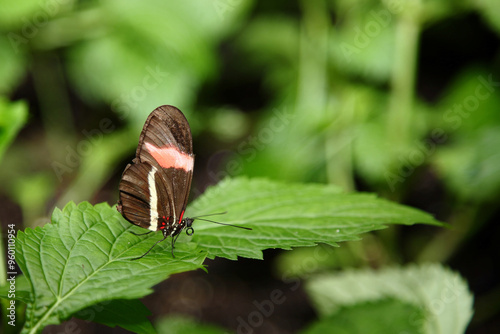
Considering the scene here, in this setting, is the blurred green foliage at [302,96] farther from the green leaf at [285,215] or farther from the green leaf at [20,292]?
the green leaf at [20,292]

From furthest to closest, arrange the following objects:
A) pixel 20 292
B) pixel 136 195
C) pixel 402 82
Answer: pixel 402 82 < pixel 136 195 < pixel 20 292

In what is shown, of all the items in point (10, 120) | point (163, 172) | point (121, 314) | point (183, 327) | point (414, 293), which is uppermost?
point (10, 120)

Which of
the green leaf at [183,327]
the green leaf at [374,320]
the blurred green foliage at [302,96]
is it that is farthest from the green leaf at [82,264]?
the blurred green foliage at [302,96]

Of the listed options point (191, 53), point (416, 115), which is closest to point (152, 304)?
point (191, 53)

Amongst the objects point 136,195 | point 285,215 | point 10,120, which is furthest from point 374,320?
point 10,120

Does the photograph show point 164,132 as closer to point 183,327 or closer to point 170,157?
point 170,157
